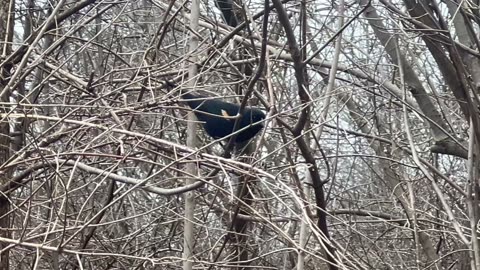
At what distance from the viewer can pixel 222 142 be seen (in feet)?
16.6

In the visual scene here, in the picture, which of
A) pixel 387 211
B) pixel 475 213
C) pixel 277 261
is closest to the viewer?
pixel 475 213

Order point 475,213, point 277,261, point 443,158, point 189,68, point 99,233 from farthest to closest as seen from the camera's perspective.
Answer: point 443,158, point 277,261, point 99,233, point 189,68, point 475,213

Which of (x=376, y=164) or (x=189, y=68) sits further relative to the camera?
(x=376, y=164)

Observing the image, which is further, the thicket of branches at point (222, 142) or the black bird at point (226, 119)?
the black bird at point (226, 119)

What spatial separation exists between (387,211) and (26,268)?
298cm

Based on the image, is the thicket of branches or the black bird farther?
the black bird

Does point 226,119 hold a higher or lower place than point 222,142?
higher

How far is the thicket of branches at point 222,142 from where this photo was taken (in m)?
3.16

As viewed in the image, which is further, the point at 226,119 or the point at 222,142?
the point at 222,142

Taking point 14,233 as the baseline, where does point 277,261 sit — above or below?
below

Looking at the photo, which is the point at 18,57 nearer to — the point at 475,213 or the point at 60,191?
the point at 60,191

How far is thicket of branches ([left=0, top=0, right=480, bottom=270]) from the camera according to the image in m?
3.16

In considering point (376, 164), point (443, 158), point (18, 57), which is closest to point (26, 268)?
point (18, 57)

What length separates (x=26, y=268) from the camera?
459 centimetres
